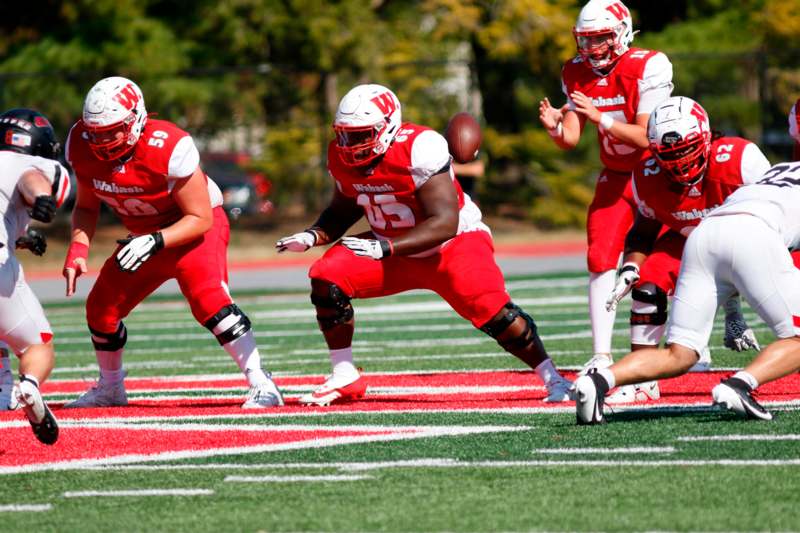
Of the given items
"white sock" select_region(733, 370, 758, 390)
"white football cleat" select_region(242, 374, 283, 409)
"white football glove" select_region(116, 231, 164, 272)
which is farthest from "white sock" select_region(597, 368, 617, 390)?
"white football glove" select_region(116, 231, 164, 272)

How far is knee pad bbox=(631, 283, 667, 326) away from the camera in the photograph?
22.0ft

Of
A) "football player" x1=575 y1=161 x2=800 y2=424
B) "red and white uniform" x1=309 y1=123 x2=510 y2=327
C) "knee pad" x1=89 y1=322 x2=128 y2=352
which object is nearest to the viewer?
"football player" x1=575 y1=161 x2=800 y2=424


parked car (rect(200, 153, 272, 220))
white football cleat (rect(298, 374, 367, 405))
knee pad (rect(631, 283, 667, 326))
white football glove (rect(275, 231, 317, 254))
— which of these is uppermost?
white football glove (rect(275, 231, 317, 254))

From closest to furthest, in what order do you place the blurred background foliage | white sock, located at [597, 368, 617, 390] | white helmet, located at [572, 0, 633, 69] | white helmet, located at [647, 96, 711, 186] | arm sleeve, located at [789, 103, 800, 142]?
1. white sock, located at [597, 368, 617, 390]
2. white helmet, located at [647, 96, 711, 186]
3. white helmet, located at [572, 0, 633, 69]
4. arm sleeve, located at [789, 103, 800, 142]
5. the blurred background foliage

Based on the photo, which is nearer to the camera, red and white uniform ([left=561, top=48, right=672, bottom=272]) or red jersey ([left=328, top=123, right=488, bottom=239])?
red jersey ([left=328, top=123, right=488, bottom=239])

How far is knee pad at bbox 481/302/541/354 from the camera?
6.84m

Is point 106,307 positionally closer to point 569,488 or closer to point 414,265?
point 414,265

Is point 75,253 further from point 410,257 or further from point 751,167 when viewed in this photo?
point 751,167

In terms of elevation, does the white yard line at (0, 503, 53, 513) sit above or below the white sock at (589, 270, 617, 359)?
above

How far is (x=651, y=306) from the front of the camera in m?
6.71

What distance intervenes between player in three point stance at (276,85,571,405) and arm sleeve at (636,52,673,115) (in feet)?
3.84

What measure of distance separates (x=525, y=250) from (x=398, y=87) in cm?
337

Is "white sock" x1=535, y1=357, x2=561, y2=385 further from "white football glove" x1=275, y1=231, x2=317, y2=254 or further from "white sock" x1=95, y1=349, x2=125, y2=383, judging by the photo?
"white sock" x1=95, y1=349, x2=125, y2=383

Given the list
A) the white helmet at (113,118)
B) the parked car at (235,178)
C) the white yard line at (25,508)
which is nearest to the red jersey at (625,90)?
the white helmet at (113,118)
